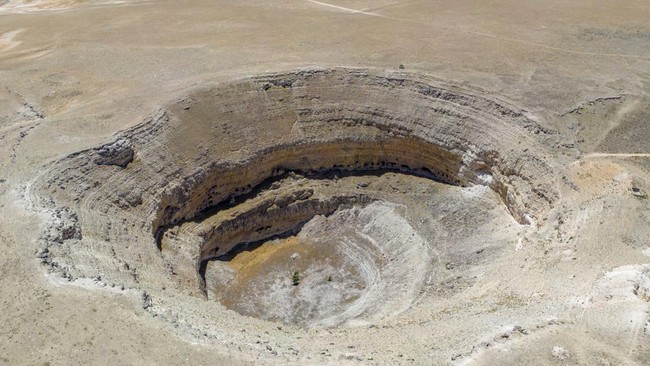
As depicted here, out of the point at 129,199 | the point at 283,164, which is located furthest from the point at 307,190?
the point at 129,199

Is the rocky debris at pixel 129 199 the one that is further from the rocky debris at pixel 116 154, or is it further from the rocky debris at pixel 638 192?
the rocky debris at pixel 638 192

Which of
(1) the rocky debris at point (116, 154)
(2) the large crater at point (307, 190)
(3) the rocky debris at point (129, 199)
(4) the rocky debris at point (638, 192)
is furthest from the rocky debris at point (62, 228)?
(4) the rocky debris at point (638, 192)

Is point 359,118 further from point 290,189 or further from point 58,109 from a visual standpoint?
point 58,109

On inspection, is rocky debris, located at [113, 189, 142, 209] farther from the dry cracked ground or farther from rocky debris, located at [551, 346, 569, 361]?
rocky debris, located at [551, 346, 569, 361]

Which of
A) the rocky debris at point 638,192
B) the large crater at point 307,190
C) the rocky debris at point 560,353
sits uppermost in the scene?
the rocky debris at point 638,192

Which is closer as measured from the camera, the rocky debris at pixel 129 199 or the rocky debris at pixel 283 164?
the rocky debris at pixel 283 164

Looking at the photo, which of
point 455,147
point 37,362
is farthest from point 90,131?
point 455,147
